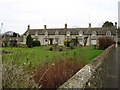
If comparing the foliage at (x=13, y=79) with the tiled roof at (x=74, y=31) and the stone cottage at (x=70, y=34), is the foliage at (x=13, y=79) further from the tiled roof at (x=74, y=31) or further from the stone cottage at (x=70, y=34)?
the tiled roof at (x=74, y=31)

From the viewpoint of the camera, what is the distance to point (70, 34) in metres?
46.2

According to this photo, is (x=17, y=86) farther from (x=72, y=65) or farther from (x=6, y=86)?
(x=72, y=65)

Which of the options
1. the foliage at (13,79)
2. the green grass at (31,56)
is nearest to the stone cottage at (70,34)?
the green grass at (31,56)

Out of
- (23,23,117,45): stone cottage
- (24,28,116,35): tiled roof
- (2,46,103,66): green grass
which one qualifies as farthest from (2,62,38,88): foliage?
(24,28,116,35): tiled roof

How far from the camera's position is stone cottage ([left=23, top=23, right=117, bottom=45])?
4385cm

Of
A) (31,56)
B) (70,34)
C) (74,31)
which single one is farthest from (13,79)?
(74,31)

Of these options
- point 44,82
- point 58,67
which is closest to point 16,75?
point 44,82

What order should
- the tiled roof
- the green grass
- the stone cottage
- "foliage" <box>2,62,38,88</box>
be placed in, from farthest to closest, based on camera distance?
the stone cottage → the tiled roof → the green grass → "foliage" <box>2,62,38,88</box>

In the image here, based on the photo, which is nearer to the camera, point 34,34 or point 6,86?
point 6,86

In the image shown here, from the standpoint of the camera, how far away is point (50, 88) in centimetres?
282

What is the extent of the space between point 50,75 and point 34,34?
158 ft

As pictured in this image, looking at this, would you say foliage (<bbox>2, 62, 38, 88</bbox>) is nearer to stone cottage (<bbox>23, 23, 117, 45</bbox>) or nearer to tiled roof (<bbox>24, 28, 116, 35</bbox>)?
stone cottage (<bbox>23, 23, 117, 45</bbox>)

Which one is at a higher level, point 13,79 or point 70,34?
point 70,34

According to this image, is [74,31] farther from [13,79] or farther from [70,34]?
[13,79]
